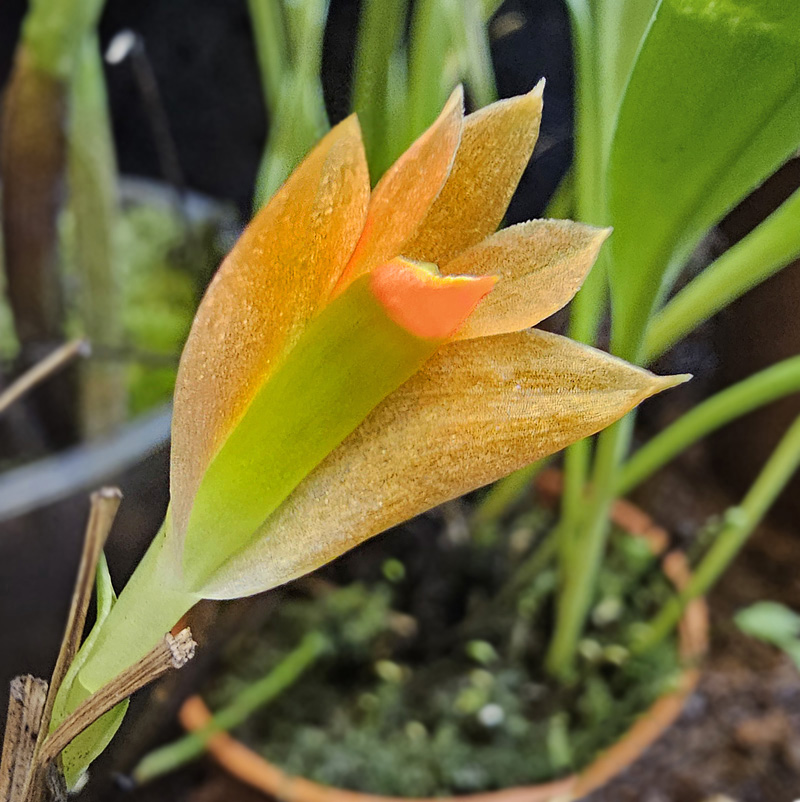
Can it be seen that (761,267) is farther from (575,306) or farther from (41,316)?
(41,316)

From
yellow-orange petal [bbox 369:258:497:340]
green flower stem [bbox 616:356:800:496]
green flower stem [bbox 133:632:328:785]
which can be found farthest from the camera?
green flower stem [bbox 133:632:328:785]

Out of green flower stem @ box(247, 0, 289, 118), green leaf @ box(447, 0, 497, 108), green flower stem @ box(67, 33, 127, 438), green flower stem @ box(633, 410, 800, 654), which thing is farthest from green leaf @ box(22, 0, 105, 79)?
green flower stem @ box(633, 410, 800, 654)

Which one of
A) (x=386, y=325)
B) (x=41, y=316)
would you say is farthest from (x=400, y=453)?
(x=41, y=316)

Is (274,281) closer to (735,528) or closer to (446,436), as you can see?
(446,436)

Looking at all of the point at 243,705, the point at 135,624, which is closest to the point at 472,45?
the point at 135,624

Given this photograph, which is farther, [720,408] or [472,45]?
[720,408]

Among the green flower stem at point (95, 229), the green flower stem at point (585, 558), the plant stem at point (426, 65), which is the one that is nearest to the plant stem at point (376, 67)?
the plant stem at point (426, 65)

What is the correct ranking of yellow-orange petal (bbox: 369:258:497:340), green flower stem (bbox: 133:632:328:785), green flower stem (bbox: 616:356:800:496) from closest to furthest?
yellow-orange petal (bbox: 369:258:497:340)
green flower stem (bbox: 616:356:800:496)
green flower stem (bbox: 133:632:328:785)

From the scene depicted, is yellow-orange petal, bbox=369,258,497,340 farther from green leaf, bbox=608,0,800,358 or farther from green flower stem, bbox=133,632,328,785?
green flower stem, bbox=133,632,328,785
